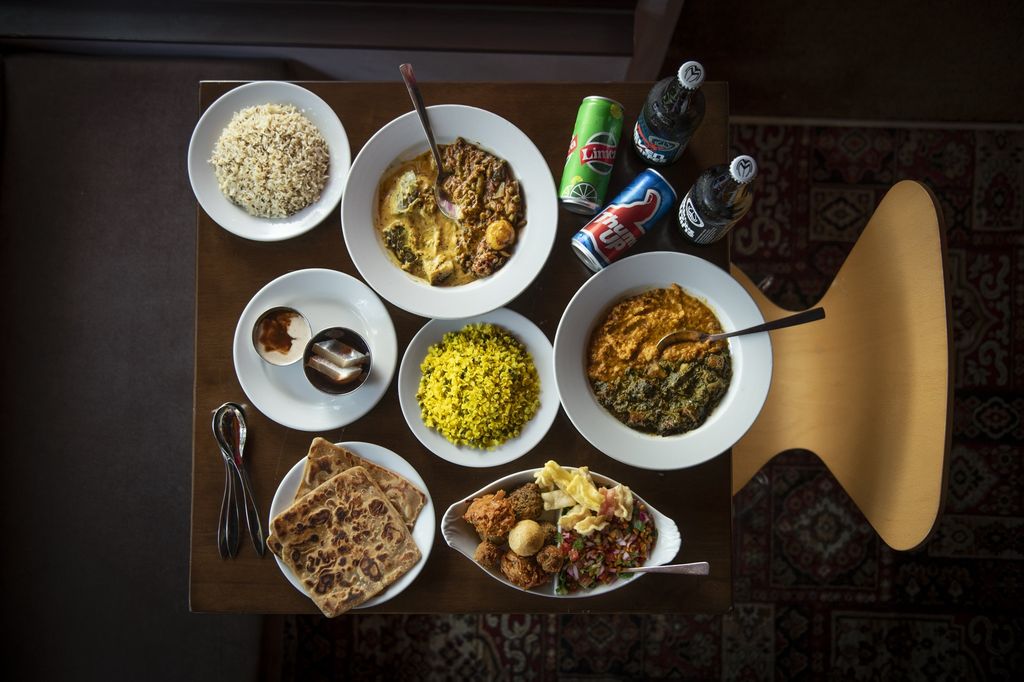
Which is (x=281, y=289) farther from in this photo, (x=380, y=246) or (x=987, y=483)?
(x=987, y=483)

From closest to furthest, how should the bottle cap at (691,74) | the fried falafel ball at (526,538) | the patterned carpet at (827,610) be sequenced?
the bottle cap at (691,74) → the fried falafel ball at (526,538) → the patterned carpet at (827,610)

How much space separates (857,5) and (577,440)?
5.94 feet

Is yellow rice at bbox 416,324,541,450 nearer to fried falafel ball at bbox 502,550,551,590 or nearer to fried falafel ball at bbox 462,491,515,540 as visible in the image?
fried falafel ball at bbox 462,491,515,540

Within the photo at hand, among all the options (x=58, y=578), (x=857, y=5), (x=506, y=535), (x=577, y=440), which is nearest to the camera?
(x=506, y=535)

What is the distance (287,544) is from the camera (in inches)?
55.9

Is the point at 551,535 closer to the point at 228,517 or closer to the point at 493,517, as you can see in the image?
the point at 493,517

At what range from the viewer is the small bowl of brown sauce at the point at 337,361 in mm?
1375

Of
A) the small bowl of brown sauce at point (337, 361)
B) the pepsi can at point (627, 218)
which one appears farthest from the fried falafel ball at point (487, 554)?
the pepsi can at point (627, 218)

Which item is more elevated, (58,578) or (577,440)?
(577,440)

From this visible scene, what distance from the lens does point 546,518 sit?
55.0 inches

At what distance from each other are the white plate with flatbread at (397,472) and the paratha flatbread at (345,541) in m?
0.02

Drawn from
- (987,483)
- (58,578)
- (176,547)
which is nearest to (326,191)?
(176,547)

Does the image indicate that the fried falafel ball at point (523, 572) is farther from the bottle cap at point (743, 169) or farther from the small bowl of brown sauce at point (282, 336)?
the bottle cap at point (743, 169)

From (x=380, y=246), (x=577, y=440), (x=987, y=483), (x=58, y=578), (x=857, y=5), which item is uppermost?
(x=857, y=5)
